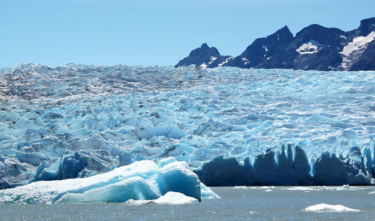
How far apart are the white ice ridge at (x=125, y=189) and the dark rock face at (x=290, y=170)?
496 cm

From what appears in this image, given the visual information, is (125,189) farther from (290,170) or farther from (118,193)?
(290,170)

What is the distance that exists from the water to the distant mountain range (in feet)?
215

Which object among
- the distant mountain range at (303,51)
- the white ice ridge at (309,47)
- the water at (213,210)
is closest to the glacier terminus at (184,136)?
the water at (213,210)

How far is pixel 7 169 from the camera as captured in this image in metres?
15.4

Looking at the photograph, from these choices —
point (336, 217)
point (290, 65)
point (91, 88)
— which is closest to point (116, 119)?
point (91, 88)

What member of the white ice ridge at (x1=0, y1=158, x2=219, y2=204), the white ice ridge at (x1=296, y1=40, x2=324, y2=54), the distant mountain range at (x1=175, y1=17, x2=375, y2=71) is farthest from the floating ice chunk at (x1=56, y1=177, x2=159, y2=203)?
the white ice ridge at (x1=296, y1=40, x2=324, y2=54)

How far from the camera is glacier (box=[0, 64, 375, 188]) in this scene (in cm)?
1567

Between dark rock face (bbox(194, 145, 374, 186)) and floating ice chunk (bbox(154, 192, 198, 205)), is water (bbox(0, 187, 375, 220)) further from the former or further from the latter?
dark rock face (bbox(194, 145, 374, 186))

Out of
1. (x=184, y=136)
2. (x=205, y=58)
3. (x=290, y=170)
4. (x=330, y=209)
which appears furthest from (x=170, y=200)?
(x=205, y=58)

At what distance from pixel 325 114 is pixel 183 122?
5575 mm

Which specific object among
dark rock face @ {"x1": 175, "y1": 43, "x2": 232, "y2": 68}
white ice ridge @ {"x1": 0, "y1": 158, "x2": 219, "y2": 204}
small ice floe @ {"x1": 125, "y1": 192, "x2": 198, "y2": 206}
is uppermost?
dark rock face @ {"x1": 175, "y1": 43, "x2": 232, "y2": 68}

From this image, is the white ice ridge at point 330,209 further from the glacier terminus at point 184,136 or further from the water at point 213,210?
the glacier terminus at point 184,136

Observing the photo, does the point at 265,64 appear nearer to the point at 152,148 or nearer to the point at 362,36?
the point at 362,36

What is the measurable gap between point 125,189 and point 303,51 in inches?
3229
